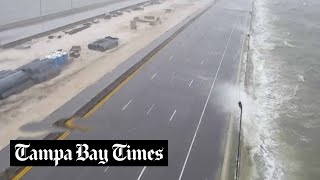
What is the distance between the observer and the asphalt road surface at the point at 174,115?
2400 centimetres

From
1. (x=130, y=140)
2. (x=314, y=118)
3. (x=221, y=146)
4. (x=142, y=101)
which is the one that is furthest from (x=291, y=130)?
(x=130, y=140)

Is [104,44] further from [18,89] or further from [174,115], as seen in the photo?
[174,115]

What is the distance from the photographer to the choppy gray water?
30500 millimetres

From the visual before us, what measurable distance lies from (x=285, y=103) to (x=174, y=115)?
16.1 meters

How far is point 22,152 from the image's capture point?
24.2 meters

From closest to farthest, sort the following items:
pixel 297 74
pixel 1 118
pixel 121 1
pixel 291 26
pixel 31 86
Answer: pixel 1 118, pixel 31 86, pixel 297 74, pixel 291 26, pixel 121 1

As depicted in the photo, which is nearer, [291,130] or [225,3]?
[291,130]

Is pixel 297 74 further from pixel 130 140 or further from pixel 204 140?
pixel 130 140

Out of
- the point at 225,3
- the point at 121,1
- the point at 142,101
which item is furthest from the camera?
the point at 225,3

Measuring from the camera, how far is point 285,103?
41.6 metres

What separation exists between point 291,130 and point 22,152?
25113mm

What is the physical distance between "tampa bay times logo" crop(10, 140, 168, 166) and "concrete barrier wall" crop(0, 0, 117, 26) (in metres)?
45.2

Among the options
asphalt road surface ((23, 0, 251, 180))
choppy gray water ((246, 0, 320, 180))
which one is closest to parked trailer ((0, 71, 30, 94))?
asphalt road surface ((23, 0, 251, 180))

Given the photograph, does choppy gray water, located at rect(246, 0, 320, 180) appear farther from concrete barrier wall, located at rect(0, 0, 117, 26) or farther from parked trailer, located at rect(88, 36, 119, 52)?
concrete barrier wall, located at rect(0, 0, 117, 26)
